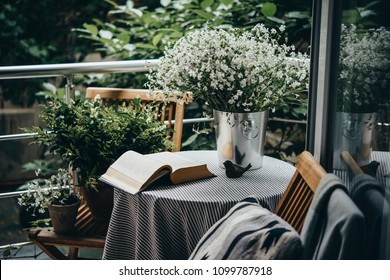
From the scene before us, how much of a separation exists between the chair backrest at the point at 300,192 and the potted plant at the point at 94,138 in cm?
76

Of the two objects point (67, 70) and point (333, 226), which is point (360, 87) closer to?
point (333, 226)

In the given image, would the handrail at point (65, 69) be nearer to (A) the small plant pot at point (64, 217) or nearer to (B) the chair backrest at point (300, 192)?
(A) the small plant pot at point (64, 217)

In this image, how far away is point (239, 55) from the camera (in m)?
2.12

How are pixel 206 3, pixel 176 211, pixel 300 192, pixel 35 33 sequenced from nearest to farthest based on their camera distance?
pixel 300 192
pixel 176 211
pixel 206 3
pixel 35 33

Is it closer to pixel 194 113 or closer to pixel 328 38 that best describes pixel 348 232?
pixel 328 38

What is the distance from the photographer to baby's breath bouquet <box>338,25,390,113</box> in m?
1.52

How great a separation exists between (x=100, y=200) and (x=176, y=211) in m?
0.59

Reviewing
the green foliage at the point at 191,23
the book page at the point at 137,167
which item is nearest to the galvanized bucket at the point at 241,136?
the book page at the point at 137,167

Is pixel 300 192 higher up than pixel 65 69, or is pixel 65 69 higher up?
pixel 65 69

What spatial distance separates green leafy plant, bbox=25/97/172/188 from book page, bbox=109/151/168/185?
229 millimetres

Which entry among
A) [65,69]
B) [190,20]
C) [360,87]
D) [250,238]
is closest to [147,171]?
[250,238]

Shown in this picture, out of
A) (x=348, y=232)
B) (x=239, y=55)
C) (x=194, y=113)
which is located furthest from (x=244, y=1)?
(x=348, y=232)

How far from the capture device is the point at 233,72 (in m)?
2.11

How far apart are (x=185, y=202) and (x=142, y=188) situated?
179mm
